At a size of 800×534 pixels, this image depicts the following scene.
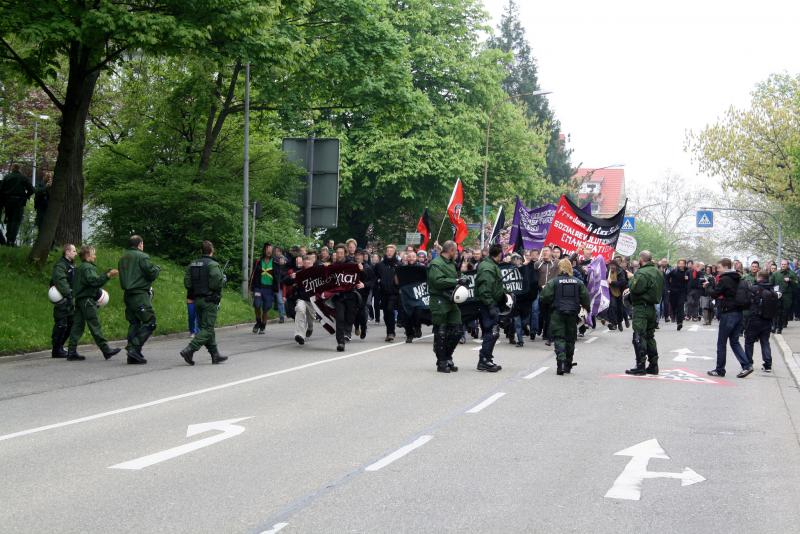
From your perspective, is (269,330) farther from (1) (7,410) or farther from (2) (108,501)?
(2) (108,501)

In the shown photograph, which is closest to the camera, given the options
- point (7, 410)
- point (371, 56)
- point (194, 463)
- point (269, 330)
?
point (194, 463)

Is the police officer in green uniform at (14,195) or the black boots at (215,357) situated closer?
the black boots at (215,357)

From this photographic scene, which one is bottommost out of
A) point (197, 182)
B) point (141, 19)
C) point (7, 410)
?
point (7, 410)

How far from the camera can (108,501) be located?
636 centimetres

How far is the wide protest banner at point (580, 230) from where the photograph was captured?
25891 millimetres

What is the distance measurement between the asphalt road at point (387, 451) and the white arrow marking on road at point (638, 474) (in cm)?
3

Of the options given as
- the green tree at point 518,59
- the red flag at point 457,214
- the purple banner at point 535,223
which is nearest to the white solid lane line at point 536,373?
the red flag at point 457,214

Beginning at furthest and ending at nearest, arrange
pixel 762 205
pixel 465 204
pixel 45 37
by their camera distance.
Answer: 1. pixel 762 205
2. pixel 465 204
3. pixel 45 37

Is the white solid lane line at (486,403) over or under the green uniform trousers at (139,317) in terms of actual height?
under

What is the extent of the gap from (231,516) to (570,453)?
10.9ft

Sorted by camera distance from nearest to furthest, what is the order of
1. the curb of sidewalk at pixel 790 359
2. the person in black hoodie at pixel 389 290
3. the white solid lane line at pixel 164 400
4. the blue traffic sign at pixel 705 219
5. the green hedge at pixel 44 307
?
the white solid lane line at pixel 164 400 < the curb of sidewalk at pixel 790 359 < the green hedge at pixel 44 307 < the person in black hoodie at pixel 389 290 < the blue traffic sign at pixel 705 219

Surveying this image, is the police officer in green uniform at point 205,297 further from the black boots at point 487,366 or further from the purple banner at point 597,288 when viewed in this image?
the purple banner at point 597,288

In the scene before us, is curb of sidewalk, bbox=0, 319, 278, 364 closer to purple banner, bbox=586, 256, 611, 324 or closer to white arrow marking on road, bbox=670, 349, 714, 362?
purple banner, bbox=586, 256, 611, 324

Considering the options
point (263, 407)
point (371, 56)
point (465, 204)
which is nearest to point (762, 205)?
point (465, 204)
